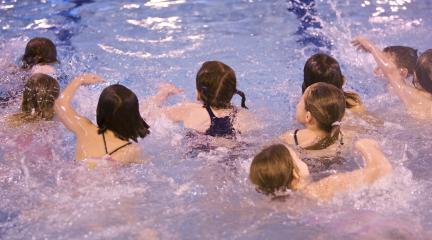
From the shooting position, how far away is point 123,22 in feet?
22.7

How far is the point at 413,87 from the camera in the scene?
13.5 feet

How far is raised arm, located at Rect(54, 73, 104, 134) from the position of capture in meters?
3.43

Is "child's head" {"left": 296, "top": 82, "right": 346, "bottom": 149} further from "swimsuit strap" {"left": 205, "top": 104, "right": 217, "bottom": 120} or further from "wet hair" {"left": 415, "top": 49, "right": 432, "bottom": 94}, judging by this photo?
"wet hair" {"left": 415, "top": 49, "right": 432, "bottom": 94}

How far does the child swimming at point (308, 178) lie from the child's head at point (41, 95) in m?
1.68

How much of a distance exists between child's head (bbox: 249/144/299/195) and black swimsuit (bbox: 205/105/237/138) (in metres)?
0.95

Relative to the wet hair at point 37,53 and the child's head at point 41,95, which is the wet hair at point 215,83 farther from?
the wet hair at point 37,53

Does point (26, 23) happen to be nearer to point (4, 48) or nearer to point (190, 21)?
point (4, 48)

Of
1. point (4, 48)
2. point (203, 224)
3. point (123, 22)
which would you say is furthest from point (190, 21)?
point (203, 224)

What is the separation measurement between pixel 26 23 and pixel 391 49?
180 inches

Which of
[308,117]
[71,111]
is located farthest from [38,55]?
[308,117]

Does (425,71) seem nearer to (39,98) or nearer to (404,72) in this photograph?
(404,72)

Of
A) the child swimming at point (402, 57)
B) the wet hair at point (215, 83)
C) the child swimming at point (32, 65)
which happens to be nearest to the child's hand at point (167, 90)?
the wet hair at point (215, 83)

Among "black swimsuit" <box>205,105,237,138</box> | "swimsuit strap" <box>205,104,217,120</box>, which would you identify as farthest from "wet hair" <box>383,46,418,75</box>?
"swimsuit strap" <box>205,104,217,120</box>

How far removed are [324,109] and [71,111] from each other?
150cm
